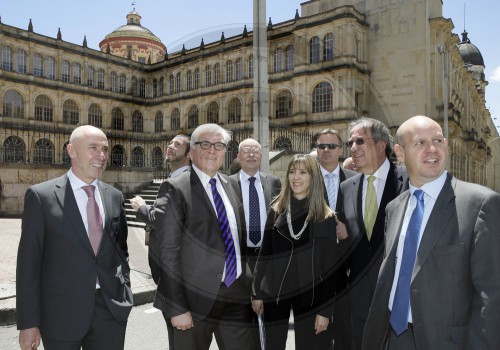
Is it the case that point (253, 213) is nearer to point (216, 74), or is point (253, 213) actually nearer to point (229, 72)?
point (229, 72)

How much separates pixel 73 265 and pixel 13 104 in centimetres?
4420

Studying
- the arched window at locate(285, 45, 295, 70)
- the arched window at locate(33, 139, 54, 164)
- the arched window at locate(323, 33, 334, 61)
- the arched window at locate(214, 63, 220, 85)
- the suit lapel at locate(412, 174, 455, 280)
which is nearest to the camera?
the suit lapel at locate(412, 174, 455, 280)

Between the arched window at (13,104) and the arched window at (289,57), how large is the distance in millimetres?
28342

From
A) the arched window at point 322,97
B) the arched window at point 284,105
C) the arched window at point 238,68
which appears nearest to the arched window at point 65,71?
the arched window at point 238,68

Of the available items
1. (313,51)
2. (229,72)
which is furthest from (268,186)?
(229,72)

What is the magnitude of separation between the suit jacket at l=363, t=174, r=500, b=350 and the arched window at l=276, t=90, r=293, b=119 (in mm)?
32617

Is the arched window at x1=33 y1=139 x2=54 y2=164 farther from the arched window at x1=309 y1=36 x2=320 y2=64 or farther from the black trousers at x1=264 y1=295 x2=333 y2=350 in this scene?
the black trousers at x1=264 y1=295 x2=333 y2=350

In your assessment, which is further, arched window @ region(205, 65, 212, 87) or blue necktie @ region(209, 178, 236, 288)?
arched window @ region(205, 65, 212, 87)

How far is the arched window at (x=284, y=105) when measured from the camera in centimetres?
3453

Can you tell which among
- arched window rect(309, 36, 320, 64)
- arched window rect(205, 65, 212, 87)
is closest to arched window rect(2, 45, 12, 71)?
arched window rect(205, 65, 212, 87)

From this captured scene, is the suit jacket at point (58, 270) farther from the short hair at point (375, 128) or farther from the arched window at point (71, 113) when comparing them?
the arched window at point (71, 113)

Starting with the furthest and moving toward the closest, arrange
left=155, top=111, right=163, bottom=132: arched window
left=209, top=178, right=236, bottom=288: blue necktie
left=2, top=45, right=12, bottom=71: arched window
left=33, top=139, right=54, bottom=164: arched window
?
left=155, top=111, right=163, bottom=132: arched window, left=2, top=45, right=12, bottom=71: arched window, left=33, top=139, right=54, bottom=164: arched window, left=209, top=178, right=236, bottom=288: blue necktie

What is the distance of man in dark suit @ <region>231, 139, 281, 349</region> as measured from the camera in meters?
4.35

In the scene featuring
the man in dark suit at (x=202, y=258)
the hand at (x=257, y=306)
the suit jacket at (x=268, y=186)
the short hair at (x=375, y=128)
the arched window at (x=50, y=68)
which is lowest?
the hand at (x=257, y=306)
